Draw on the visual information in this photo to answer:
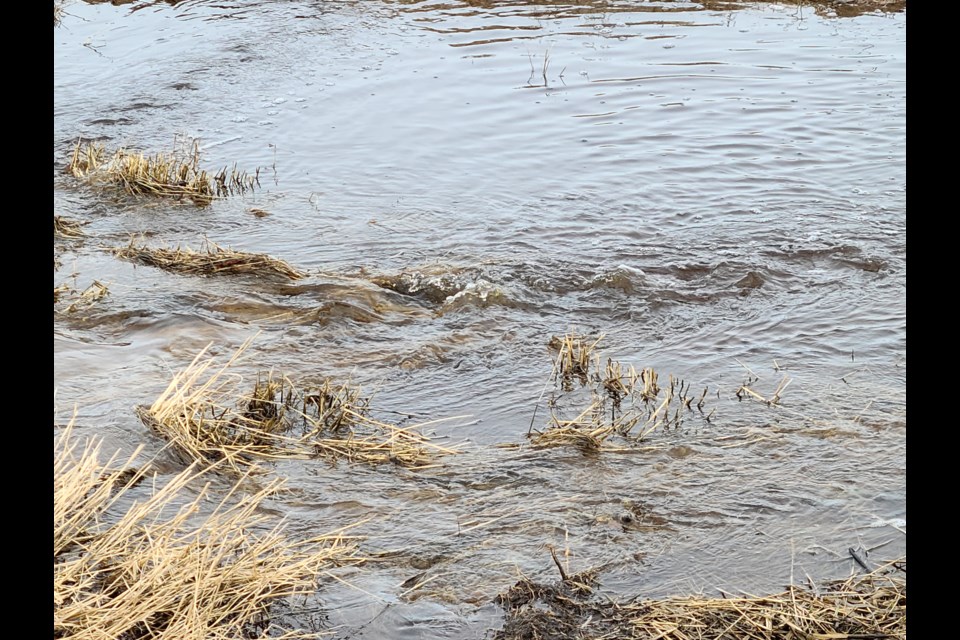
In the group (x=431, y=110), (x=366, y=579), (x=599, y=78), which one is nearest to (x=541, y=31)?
(x=599, y=78)

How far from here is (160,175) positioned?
8.83 meters

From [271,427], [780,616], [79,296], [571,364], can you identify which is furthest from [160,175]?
[780,616]

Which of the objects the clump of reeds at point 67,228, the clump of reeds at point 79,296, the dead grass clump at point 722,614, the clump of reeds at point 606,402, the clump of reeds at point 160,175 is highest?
the clump of reeds at point 160,175

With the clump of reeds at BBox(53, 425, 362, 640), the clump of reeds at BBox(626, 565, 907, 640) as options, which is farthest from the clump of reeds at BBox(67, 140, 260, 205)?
the clump of reeds at BBox(626, 565, 907, 640)

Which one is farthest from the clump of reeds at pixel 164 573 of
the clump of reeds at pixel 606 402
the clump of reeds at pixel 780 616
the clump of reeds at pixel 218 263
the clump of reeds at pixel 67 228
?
the clump of reeds at pixel 67 228

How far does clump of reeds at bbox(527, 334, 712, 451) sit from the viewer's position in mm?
5004

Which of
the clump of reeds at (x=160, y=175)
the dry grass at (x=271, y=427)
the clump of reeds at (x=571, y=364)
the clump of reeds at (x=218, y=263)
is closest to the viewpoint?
the dry grass at (x=271, y=427)

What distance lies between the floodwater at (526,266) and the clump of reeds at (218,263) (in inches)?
6.0

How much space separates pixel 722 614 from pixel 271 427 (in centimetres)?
258

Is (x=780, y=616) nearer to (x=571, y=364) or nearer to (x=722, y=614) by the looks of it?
(x=722, y=614)

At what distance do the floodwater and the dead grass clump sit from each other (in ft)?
0.57

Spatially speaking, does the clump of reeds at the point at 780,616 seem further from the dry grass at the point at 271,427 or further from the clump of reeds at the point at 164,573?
the dry grass at the point at 271,427

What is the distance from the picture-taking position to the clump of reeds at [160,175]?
28.8ft

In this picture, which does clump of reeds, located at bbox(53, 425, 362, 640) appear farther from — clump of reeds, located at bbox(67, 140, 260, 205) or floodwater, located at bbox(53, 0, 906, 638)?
clump of reeds, located at bbox(67, 140, 260, 205)
